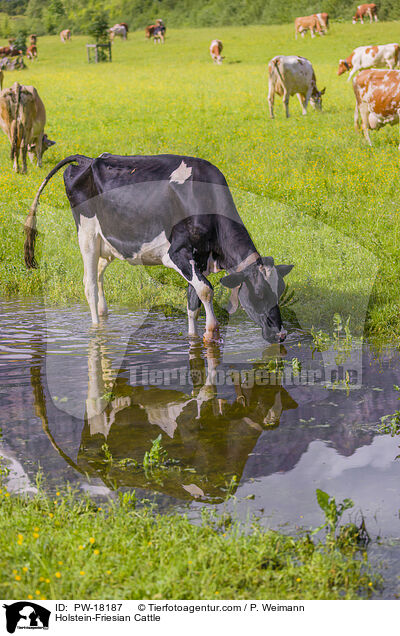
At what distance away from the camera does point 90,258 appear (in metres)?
10.6

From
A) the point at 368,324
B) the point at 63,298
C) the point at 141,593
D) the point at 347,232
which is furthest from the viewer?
the point at 347,232

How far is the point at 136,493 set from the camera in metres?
5.19

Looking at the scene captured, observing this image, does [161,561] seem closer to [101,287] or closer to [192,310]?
[192,310]

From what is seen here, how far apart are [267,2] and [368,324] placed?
261ft

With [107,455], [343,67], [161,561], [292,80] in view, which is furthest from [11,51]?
[161,561]

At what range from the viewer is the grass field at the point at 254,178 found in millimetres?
11477

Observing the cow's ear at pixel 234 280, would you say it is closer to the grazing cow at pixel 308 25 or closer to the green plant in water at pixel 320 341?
the green plant in water at pixel 320 341

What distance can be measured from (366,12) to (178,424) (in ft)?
218

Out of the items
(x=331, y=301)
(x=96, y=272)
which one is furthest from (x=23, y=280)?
(x=331, y=301)

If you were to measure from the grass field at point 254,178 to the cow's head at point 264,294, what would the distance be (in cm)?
133

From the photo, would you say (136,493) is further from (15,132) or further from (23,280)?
(15,132)

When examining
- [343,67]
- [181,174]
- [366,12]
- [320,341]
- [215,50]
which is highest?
[366,12]

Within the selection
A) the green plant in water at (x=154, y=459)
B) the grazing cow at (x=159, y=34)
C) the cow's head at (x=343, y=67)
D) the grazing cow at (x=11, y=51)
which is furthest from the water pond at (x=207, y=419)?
the grazing cow at (x=159, y=34)

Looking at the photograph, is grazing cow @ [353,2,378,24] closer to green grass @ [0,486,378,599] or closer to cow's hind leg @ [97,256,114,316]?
cow's hind leg @ [97,256,114,316]
